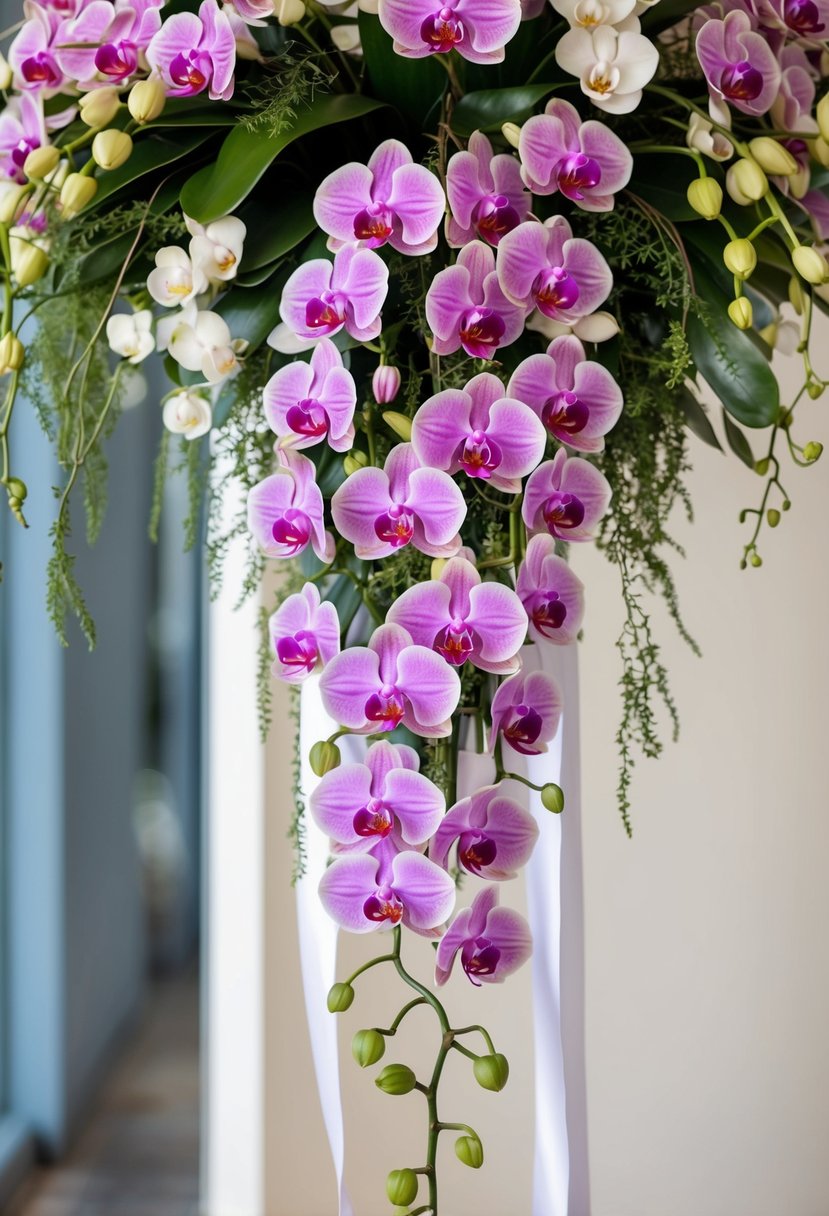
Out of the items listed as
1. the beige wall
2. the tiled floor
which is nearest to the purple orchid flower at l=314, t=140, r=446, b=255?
the beige wall

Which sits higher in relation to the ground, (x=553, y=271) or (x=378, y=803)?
(x=553, y=271)

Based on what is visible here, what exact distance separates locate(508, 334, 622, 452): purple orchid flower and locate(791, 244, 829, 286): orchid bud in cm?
10

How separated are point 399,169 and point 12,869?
1.43 m

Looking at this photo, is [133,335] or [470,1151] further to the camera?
[133,335]

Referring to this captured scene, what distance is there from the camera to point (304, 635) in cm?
55

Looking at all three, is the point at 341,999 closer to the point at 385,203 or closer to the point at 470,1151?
the point at 470,1151

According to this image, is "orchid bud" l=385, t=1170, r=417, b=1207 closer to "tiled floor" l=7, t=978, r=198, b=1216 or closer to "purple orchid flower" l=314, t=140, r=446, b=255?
"purple orchid flower" l=314, t=140, r=446, b=255

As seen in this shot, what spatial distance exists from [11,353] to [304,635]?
0.20 meters

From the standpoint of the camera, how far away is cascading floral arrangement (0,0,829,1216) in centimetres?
51

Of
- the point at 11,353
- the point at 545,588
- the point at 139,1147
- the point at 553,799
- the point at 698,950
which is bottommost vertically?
the point at 139,1147

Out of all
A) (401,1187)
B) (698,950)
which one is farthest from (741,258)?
(698,950)

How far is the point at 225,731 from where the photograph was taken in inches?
41.6

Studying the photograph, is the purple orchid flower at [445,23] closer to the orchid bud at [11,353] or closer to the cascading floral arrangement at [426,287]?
the cascading floral arrangement at [426,287]

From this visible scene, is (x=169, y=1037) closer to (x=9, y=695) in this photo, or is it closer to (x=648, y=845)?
(x=9, y=695)
